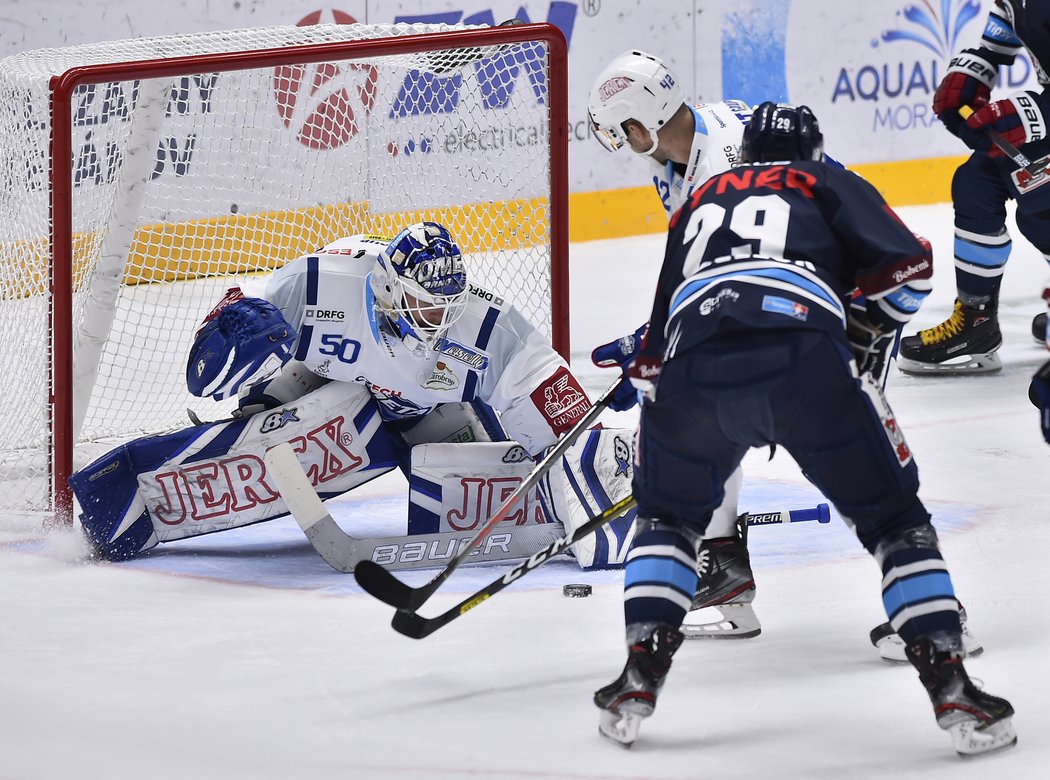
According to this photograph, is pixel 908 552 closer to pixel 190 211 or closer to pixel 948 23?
pixel 190 211

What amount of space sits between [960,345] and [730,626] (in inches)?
109

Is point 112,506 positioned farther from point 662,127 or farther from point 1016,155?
point 1016,155

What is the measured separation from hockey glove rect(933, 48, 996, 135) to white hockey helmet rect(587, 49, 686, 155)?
197 cm

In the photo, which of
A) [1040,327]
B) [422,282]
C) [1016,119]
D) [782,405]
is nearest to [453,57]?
[422,282]

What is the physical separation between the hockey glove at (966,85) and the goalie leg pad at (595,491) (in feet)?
7.11

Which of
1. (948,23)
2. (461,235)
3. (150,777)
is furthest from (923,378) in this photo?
(948,23)

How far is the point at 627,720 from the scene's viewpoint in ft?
8.07

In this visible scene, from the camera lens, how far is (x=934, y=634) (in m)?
2.40

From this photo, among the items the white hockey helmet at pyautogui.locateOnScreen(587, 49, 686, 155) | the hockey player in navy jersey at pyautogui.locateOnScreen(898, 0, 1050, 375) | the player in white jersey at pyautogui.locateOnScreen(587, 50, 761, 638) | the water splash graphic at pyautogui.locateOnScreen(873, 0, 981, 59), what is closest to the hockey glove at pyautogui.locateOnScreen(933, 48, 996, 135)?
the hockey player in navy jersey at pyautogui.locateOnScreen(898, 0, 1050, 375)

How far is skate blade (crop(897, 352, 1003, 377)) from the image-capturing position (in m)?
5.57

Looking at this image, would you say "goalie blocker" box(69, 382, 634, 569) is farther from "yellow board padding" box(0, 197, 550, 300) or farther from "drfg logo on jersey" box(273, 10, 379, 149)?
"drfg logo on jersey" box(273, 10, 379, 149)

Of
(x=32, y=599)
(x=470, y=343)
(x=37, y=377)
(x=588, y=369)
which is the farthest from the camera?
(x=588, y=369)

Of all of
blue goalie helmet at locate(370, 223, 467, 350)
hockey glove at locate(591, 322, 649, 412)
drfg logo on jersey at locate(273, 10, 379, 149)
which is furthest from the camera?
drfg logo on jersey at locate(273, 10, 379, 149)

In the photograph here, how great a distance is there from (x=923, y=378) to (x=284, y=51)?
2.51m
